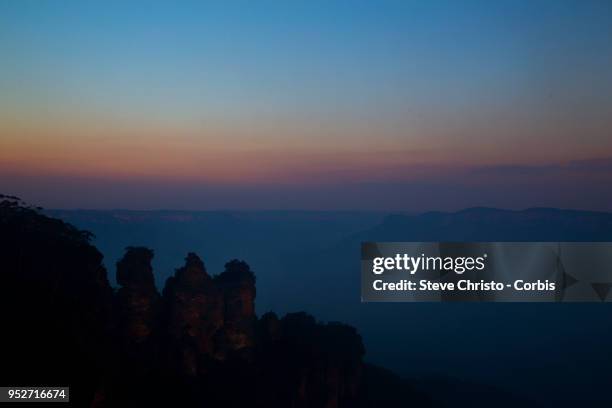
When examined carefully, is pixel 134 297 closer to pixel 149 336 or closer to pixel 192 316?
pixel 149 336

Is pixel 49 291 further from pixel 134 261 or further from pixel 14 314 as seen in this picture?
pixel 134 261

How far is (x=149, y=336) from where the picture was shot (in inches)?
2894

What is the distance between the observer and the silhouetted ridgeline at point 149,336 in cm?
4562

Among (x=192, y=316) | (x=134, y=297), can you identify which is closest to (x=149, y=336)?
(x=134, y=297)

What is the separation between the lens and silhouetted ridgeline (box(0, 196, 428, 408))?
150ft

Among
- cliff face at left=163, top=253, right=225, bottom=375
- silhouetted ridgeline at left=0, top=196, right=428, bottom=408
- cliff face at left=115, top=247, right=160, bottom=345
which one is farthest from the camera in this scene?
cliff face at left=163, top=253, right=225, bottom=375

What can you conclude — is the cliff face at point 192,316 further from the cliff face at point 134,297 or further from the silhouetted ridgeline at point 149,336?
the cliff face at point 134,297

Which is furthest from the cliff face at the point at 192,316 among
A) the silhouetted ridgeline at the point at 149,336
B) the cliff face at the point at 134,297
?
the cliff face at the point at 134,297

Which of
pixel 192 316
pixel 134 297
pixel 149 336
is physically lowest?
pixel 149 336

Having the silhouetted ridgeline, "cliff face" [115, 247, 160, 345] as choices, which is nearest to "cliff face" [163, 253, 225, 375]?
the silhouetted ridgeline

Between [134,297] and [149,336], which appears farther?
[149,336]

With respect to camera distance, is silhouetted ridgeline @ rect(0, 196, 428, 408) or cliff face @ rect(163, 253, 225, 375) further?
cliff face @ rect(163, 253, 225, 375)

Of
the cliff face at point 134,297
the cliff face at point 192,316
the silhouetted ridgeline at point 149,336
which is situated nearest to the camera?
the silhouetted ridgeline at point 149,336

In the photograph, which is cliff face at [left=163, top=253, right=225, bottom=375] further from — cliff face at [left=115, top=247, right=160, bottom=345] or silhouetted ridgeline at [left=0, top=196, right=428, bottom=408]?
cliff face at [left=115, top=247, right=160, bottom=345]
